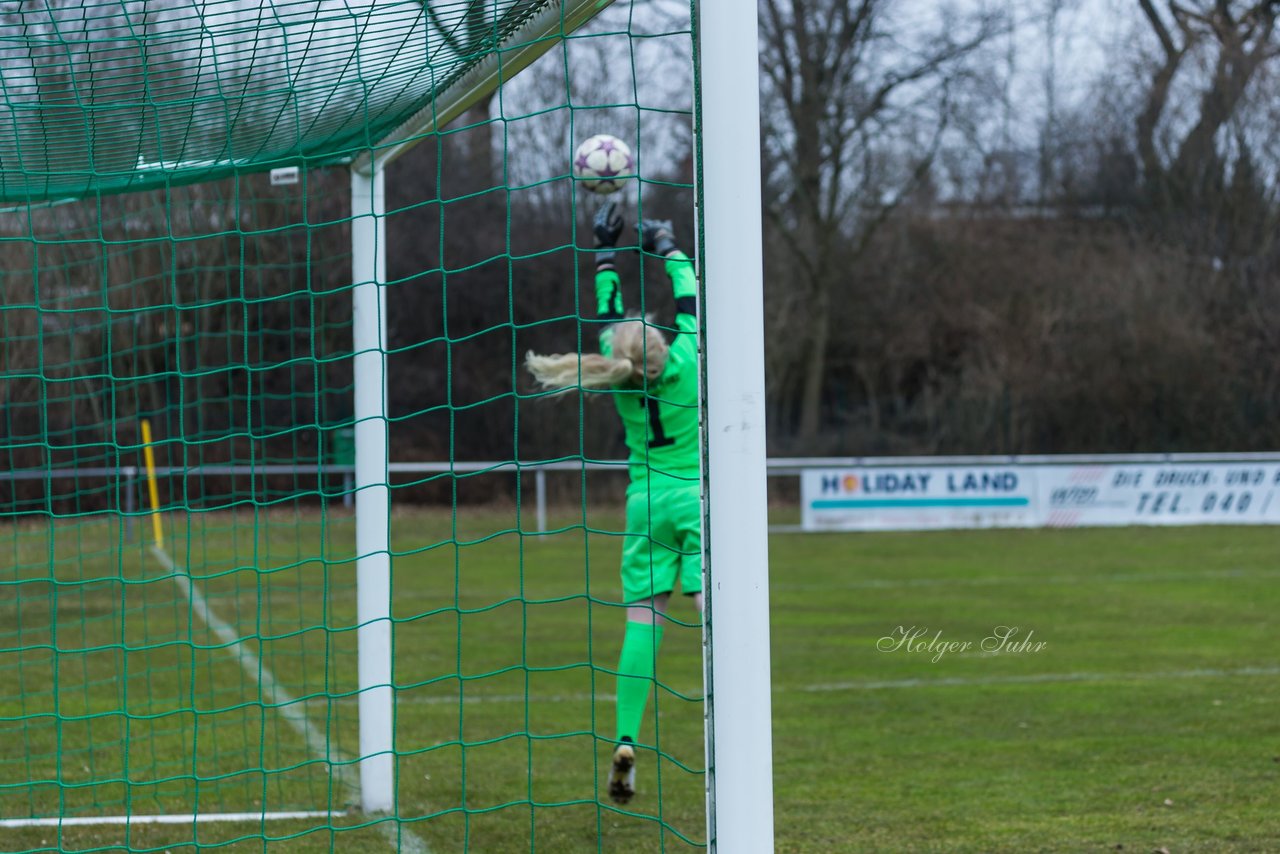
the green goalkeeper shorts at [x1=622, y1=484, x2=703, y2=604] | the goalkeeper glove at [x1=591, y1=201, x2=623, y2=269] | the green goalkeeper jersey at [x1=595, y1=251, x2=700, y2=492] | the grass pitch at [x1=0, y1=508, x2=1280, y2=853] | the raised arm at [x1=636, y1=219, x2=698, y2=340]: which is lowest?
the grass pitch at [x1=0, y1=508, x2=1280, y2=853]

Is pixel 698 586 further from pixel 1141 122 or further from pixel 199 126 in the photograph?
pixel 1141 122

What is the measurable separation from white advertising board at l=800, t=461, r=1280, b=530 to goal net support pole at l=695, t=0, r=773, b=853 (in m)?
13.6

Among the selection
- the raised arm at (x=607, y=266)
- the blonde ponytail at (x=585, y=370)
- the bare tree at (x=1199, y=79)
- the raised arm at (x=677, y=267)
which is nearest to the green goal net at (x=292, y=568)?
the raised arm at (x=607, y=266)

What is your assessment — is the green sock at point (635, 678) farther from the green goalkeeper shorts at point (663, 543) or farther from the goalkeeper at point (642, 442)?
the green goalkeeper shorts at point (663, 543)

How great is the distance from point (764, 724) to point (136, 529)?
583 inches

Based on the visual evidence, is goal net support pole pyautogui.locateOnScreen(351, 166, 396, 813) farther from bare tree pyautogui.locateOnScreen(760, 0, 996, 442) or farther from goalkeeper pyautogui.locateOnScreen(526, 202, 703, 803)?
bare tree pyautogui.locateOnScreen(760, 0, 996, 442)

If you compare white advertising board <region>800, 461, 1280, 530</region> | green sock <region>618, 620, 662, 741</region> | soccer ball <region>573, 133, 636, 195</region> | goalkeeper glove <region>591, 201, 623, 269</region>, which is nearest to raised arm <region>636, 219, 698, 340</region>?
goalkeeper glove <region>591, 201, 623, 269</region>

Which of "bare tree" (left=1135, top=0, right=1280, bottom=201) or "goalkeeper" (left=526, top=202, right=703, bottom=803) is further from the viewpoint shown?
"bare tree" (left=1135, top=0, right=1280, bottom=201)

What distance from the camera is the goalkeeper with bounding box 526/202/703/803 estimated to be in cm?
481

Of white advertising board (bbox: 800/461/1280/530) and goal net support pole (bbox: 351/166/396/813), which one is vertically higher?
goal net support pole (bbox: 351/166/396/813)

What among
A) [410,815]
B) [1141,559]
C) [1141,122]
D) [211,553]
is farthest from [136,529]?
[1141,122]

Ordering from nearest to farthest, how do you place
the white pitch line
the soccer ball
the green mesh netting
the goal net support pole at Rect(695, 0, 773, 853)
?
the goal net support pole at Rect(695, 0, 773, 853), the green mesh netting, the white pitch line, the soccer ball

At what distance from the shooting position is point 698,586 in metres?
4.93

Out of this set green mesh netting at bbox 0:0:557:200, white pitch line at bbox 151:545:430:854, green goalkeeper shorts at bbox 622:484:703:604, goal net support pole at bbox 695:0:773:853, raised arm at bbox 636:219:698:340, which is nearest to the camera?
goal net support pole at bbox 695:0:773:853
